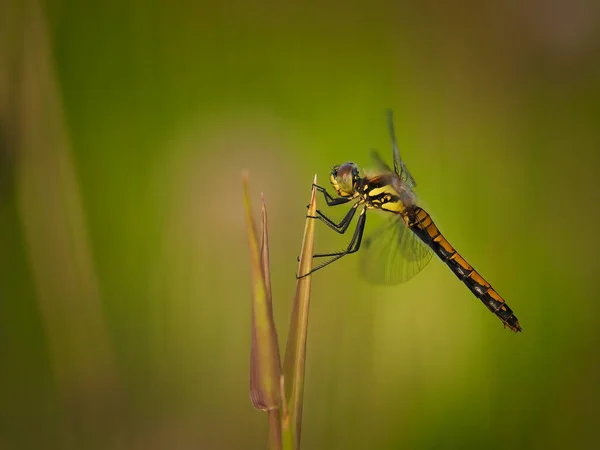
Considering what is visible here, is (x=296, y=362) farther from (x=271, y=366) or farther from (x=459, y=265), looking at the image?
(x=459, y=265)

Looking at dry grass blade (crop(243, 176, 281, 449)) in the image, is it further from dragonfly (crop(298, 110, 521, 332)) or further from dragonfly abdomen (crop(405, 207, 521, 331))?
dragonfly abdomen (crop(405, 207, 521, 331))

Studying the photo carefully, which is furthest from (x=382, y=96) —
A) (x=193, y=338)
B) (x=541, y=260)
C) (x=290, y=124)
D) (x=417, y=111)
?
(x=193, y=338)

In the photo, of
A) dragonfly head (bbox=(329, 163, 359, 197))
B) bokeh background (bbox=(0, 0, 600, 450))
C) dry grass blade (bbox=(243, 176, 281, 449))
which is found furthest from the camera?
dragonfly head (bbox=(329, 163, 359, 197))

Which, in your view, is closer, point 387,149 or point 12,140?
point 12,140

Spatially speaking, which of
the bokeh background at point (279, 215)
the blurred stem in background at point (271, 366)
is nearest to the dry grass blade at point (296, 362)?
the blurred stem in background at point (271, 366)

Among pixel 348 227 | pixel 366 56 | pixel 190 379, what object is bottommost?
pixel 190 379

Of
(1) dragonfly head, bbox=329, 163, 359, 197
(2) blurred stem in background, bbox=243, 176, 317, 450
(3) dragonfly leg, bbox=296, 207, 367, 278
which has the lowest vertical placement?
(2) blurred stem in background, bbox=243, 176, 317, 450

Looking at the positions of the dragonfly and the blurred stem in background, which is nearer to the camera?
the blurred stem in background

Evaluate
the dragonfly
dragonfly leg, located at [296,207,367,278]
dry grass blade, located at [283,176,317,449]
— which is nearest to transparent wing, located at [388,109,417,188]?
the dragonfly

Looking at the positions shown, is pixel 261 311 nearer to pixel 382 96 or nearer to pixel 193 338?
pixel 193 338
